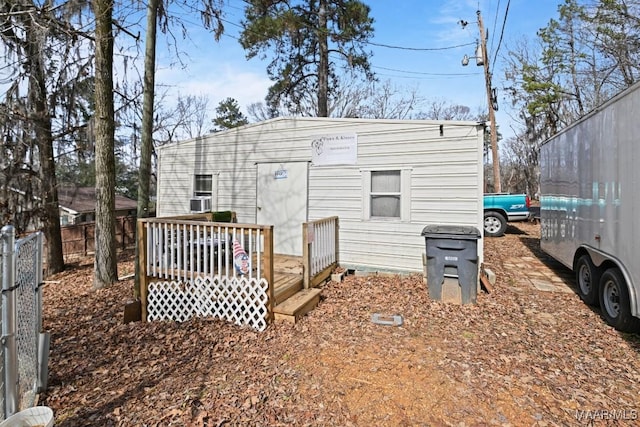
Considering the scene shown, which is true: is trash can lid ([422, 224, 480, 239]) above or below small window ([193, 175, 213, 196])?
below

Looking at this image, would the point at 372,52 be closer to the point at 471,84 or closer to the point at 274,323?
the point at 471,84

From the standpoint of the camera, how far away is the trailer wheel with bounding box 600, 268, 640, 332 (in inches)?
146

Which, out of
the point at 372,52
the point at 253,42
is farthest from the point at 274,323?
the point at 372,52

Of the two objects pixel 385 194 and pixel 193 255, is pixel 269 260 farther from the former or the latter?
pixel 385 194

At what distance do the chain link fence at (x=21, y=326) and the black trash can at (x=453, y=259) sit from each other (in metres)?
4.47

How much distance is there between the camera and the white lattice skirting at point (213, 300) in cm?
411

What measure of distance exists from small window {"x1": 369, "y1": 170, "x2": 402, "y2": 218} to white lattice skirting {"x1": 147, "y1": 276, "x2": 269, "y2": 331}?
3.10m

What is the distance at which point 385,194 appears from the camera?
640 cm

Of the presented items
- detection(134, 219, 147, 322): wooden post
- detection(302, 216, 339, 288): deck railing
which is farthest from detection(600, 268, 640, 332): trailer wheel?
detection(134, 219, 147, 322): wooden post

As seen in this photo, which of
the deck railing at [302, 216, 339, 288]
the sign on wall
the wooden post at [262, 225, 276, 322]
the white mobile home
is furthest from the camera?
the sign on wall

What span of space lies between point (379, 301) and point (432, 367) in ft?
6.21

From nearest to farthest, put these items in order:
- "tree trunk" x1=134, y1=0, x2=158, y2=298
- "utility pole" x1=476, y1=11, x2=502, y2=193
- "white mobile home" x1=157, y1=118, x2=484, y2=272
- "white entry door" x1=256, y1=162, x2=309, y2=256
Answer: "tree trunk" x1=134, y1=0, x2=158, y2=298
"white mobile home" x1=157, y1=118, x2=484, y2=272
"white entry door" x1=256, y1=162, x2=309, y2=256
"utility pole" x1=476, y1=11, x2=502, y2=193

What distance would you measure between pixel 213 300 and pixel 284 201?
3.21m

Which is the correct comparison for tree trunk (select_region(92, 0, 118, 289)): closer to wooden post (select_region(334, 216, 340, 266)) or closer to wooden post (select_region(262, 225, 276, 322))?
wooden post (select_region(262, 225, 276, 322))
